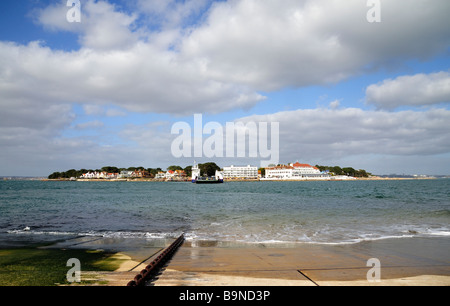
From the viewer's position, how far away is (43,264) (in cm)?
759

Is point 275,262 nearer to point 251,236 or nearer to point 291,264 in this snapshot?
point 291,264

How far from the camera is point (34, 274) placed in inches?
257

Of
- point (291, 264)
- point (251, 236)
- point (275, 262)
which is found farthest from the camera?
point (251, 236)

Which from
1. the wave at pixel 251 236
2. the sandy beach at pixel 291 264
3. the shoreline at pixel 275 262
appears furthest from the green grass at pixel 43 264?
the wave at pixel 251 236

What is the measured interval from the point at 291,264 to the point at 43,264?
682cm

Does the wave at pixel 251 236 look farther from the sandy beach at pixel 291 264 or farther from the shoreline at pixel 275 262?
the sandy beach at pixel 291 264

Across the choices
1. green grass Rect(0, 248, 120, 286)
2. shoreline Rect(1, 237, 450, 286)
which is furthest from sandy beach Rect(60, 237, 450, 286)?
green grass Rect(0, 248, 120, 286)

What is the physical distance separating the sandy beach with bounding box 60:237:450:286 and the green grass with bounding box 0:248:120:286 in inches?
25.3

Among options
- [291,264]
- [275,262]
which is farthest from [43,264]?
[291,264]

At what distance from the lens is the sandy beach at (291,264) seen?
19.4ft

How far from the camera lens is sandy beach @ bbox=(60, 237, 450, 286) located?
5.92m
